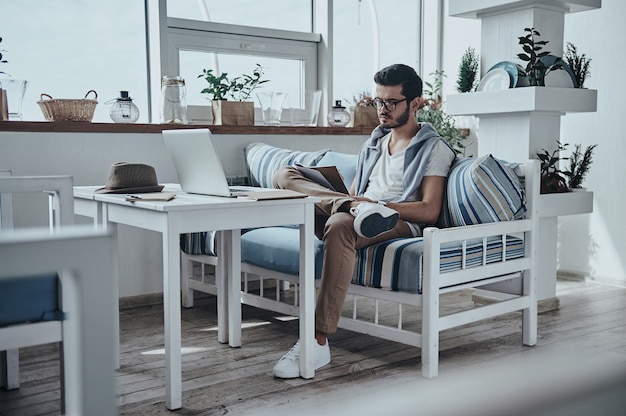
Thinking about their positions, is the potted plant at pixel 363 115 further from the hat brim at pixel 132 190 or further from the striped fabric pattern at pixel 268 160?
the hat brim at pixel 132 190

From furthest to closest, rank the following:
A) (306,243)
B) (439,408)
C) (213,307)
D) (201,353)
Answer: (213,307)
(201,353)
(306,243)
(439,408)

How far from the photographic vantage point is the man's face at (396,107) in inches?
115

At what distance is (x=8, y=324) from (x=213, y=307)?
6.66 feet

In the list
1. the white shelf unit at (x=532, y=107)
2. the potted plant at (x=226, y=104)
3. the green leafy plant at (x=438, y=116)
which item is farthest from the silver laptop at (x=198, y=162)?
the green leafy plant at (x=438, y=116)

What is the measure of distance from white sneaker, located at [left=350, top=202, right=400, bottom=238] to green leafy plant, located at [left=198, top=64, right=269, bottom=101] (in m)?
1.67

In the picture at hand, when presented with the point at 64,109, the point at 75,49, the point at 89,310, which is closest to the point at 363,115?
the point at 75,49

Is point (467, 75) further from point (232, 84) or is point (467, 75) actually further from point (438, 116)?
point (232, 84)

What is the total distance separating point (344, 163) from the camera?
3422mm

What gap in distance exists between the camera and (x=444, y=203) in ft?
9.51

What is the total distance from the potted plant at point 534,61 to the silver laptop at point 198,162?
1.71 meters

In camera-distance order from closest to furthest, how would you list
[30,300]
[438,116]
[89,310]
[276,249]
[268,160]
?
[89,310] → [30,300] → [276,249] → [268,160] → [438,116]

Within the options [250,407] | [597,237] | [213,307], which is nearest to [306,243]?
[250,407]

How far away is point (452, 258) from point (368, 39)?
107 inches

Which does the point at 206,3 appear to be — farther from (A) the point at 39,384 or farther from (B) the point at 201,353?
(A) the point at 39,384
